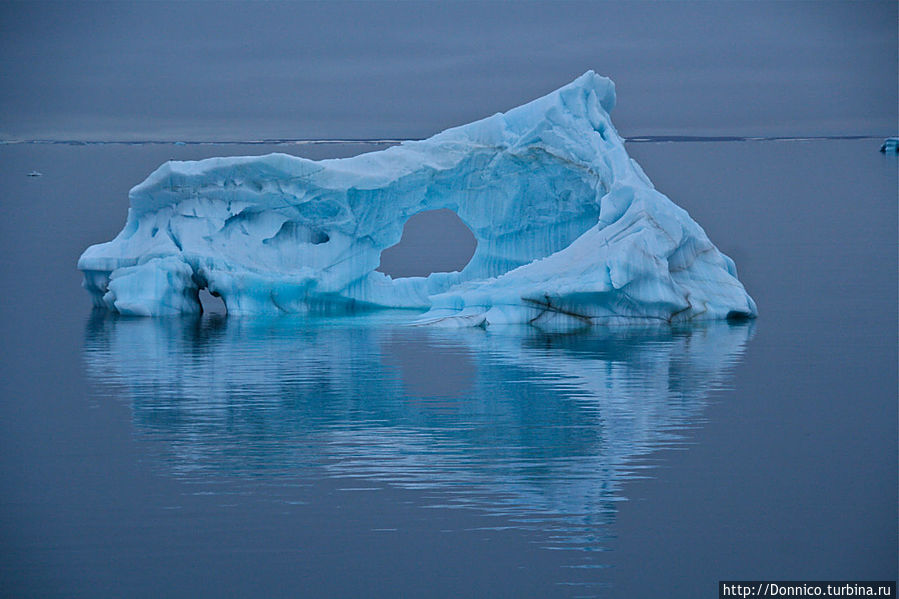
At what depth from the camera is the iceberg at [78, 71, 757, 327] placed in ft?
63.9

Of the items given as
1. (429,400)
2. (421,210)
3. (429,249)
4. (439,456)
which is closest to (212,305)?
(421,210)

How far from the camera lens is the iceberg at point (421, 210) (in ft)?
63.9

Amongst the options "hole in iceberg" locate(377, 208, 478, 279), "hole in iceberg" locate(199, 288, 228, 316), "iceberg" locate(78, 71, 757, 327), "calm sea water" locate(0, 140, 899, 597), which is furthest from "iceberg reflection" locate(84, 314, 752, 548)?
"hole in iceberg" locate(377, 208, 478, 279)

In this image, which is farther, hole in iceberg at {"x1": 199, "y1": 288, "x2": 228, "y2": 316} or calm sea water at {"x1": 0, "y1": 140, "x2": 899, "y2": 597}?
hole in iceberg at {"x1": 199, "y1": 288, "x2": 228, "y2": 316}

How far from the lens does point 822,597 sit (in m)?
9.82

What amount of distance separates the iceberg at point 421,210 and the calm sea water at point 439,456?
60 cm

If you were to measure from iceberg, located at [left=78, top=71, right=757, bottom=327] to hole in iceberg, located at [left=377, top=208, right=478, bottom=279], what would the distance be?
5.50 m

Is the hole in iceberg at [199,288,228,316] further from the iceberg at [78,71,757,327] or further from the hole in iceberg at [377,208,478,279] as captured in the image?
the hole in iceberg at [377,208,478,279]

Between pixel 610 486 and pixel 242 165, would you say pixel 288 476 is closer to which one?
pixel 610 486

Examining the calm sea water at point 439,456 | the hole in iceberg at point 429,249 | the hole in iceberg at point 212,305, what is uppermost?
the hole in iceberg at point 429,249

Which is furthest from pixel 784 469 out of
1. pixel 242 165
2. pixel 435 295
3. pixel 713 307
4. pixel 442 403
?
pixel 242 165

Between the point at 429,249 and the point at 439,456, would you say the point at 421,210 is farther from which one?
the point at 429,249

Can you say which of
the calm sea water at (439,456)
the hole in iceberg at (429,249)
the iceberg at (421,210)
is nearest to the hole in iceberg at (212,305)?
the iceberg at (421,210)

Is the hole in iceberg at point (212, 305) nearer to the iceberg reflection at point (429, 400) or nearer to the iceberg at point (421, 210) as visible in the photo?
the iceberg at point (421, 210)
